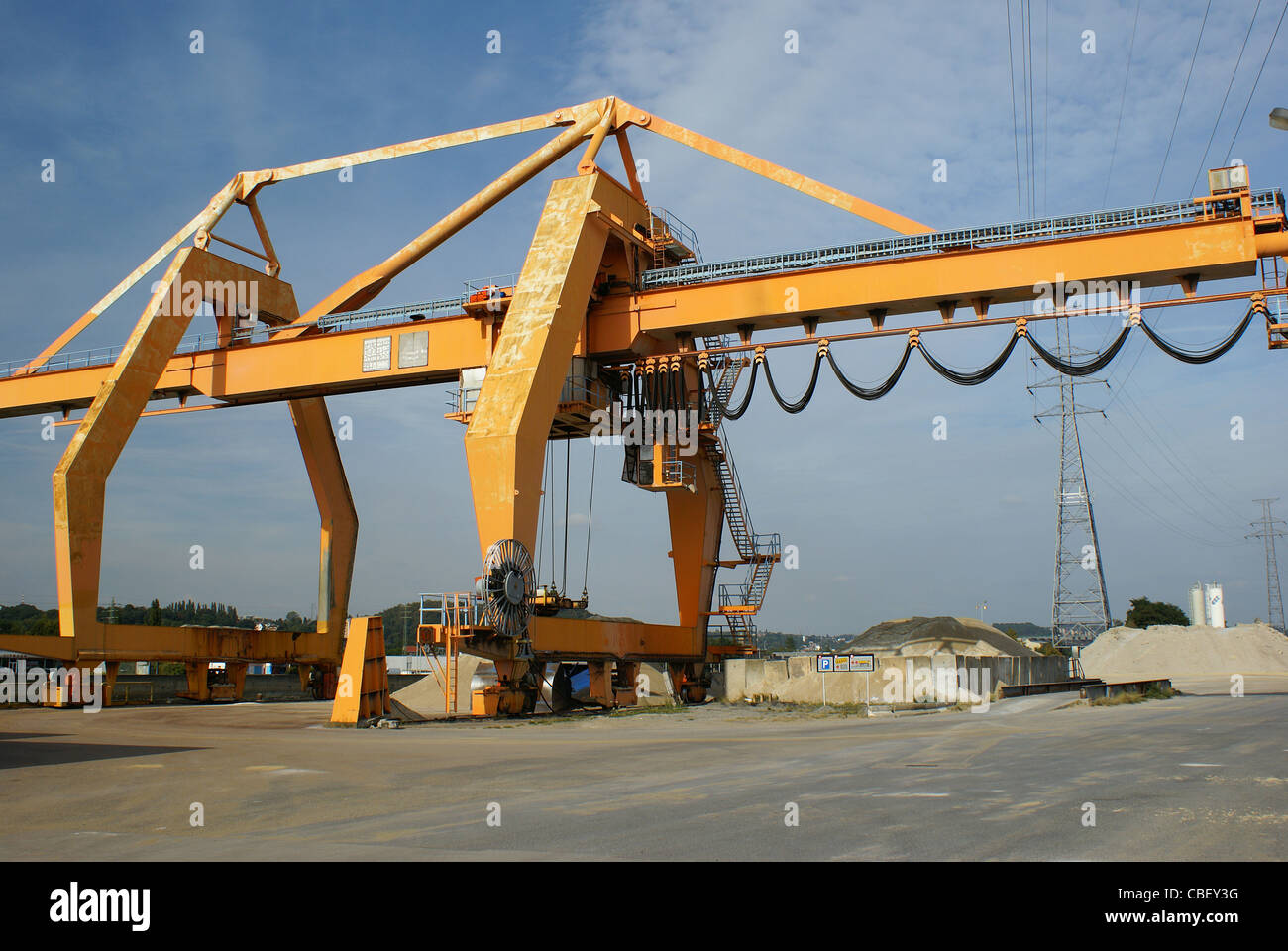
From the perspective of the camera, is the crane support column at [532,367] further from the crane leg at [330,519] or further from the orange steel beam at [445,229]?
the crane leg at [330,519]

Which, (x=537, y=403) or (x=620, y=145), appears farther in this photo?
(x=620, y=145)

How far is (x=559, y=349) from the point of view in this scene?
2114cm

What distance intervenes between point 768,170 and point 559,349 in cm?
758

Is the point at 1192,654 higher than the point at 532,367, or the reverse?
the point at 532,367

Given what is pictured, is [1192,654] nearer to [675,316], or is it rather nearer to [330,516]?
[675,316]

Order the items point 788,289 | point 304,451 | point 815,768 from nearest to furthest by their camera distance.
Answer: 1. point 815,768
2. point 788,289
3. point 304,451

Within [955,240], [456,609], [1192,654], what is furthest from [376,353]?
[1192,654]

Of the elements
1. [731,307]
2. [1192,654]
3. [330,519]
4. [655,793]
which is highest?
[731,307]

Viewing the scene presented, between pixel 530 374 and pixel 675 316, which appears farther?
pixel 675 316

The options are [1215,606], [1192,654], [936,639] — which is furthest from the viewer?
[1215,606]

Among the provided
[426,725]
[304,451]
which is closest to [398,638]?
[304,451]

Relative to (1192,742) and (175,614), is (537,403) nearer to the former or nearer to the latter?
(1192,742)

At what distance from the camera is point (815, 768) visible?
36.9ft
